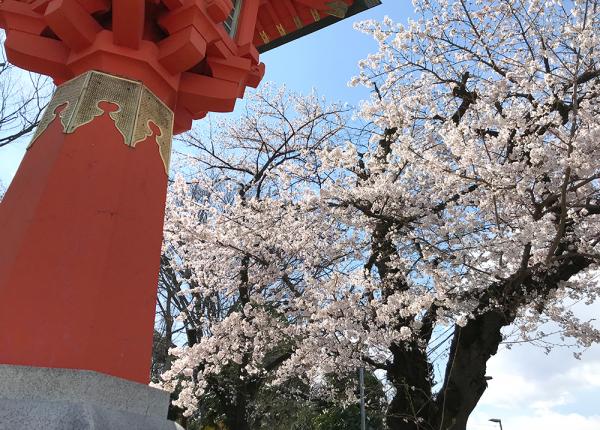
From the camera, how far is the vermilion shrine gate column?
281 cm

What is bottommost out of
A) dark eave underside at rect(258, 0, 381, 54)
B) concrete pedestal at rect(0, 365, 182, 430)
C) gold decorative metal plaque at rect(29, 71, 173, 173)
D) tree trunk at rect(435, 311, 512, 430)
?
concrete pedestal at rect(0, 365, 182, 430)

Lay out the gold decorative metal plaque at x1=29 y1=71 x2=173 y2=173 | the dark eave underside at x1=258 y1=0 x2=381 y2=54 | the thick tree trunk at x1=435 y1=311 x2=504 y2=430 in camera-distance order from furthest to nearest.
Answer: the thick tree trunk at x1=435 y1=311 x2=504 y2=430
the dark eave underside at x1=258 y1=0 x2=381 y2=54
the gold decorative metal plaque at x1=29 y1=71 x2=173 y2=173

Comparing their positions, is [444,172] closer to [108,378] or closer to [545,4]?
[545,4]

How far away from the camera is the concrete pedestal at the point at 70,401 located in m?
2.27

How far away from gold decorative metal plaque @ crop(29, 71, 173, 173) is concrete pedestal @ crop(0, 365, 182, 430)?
164 cm

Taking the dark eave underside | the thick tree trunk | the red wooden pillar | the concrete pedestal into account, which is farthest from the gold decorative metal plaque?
the thick tree trunk

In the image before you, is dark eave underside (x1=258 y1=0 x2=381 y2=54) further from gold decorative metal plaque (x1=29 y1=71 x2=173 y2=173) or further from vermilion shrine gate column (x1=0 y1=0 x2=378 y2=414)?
gold decorative metal plaque (x1=29 y1=71 x2=173 y2=173)

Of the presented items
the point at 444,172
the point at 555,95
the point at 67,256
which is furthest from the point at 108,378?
the point at 555,95

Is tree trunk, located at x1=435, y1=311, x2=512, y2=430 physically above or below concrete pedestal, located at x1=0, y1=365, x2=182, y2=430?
above

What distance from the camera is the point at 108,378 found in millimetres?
2625

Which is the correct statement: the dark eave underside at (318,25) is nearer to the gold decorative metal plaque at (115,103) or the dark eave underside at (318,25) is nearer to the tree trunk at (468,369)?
the gold decorative metal plaque at (115,103)

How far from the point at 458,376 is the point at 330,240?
309cm

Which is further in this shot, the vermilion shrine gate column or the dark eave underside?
the dark eave underside

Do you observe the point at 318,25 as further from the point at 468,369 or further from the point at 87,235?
the point at 468,369
